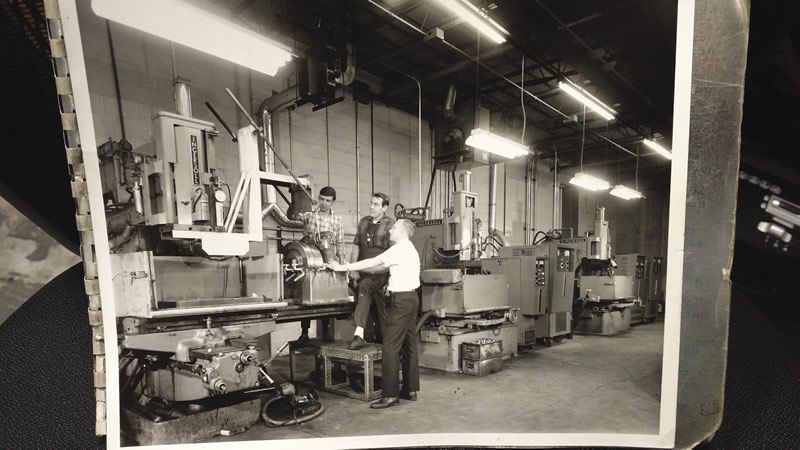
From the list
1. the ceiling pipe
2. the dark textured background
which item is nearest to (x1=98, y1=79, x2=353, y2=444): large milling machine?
the dark textured background

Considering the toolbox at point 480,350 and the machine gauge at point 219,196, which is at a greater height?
the machine gauge at point 219,196

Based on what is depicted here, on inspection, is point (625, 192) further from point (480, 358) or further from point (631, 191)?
point (480, 358)

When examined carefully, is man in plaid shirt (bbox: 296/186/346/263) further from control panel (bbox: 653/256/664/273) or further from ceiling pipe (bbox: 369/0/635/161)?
control panel (bbox: 653/256/664/273)

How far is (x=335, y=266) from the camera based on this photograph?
1.76 m

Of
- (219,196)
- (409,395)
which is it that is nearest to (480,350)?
(409,395)

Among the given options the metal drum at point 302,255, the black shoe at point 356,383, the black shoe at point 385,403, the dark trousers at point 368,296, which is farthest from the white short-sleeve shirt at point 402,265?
the black shoe at point 356,383

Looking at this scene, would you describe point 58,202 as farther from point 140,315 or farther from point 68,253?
point 140,315

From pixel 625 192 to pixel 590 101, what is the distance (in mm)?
615

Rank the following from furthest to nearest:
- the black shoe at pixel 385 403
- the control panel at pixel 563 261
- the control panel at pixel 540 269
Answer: the control panel at pixel 563 261 < the control panel at pixel 540 269 < the black shoe at pixel 385 403

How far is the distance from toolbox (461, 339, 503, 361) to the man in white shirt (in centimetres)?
98

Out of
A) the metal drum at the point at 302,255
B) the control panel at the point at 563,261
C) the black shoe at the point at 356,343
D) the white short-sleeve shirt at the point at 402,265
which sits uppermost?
the metal drum at the point at 302,255

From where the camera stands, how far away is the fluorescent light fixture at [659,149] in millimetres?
869

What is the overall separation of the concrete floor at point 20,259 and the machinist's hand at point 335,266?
1053 millimetres

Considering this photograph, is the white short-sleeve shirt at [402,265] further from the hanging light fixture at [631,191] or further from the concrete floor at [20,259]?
the concrete floor at [20,259]
